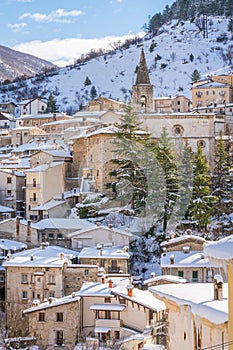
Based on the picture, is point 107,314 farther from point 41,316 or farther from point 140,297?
point 41,316

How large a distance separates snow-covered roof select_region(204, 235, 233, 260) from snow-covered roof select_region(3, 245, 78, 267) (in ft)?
86.2

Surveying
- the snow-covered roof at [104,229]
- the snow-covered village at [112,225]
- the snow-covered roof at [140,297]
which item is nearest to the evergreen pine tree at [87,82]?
the snow-covered village at [112,225]

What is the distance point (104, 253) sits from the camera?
33.8 m

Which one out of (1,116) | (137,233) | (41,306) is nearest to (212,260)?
(41,306)

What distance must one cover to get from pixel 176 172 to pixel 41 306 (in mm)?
14167

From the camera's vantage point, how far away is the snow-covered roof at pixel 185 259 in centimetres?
2973

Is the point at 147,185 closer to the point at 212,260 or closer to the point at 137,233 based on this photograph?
the point at 137,233

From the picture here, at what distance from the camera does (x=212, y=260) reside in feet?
18.9

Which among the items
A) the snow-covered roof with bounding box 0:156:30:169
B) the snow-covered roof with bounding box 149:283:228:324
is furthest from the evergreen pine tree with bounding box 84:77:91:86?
the snow-covered roof with bounding box 149:283:228:324

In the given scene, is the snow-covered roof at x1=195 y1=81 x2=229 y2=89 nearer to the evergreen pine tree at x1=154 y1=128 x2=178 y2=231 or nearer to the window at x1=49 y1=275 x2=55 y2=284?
the evergreen pine tree at x1=154 y1=128 x2=178 y2=231

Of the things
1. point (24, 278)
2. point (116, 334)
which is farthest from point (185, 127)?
point (116, 334)

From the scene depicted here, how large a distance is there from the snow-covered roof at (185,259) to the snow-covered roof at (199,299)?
20.9 meters

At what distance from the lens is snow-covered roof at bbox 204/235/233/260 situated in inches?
217

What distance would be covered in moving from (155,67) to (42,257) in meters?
90.5
